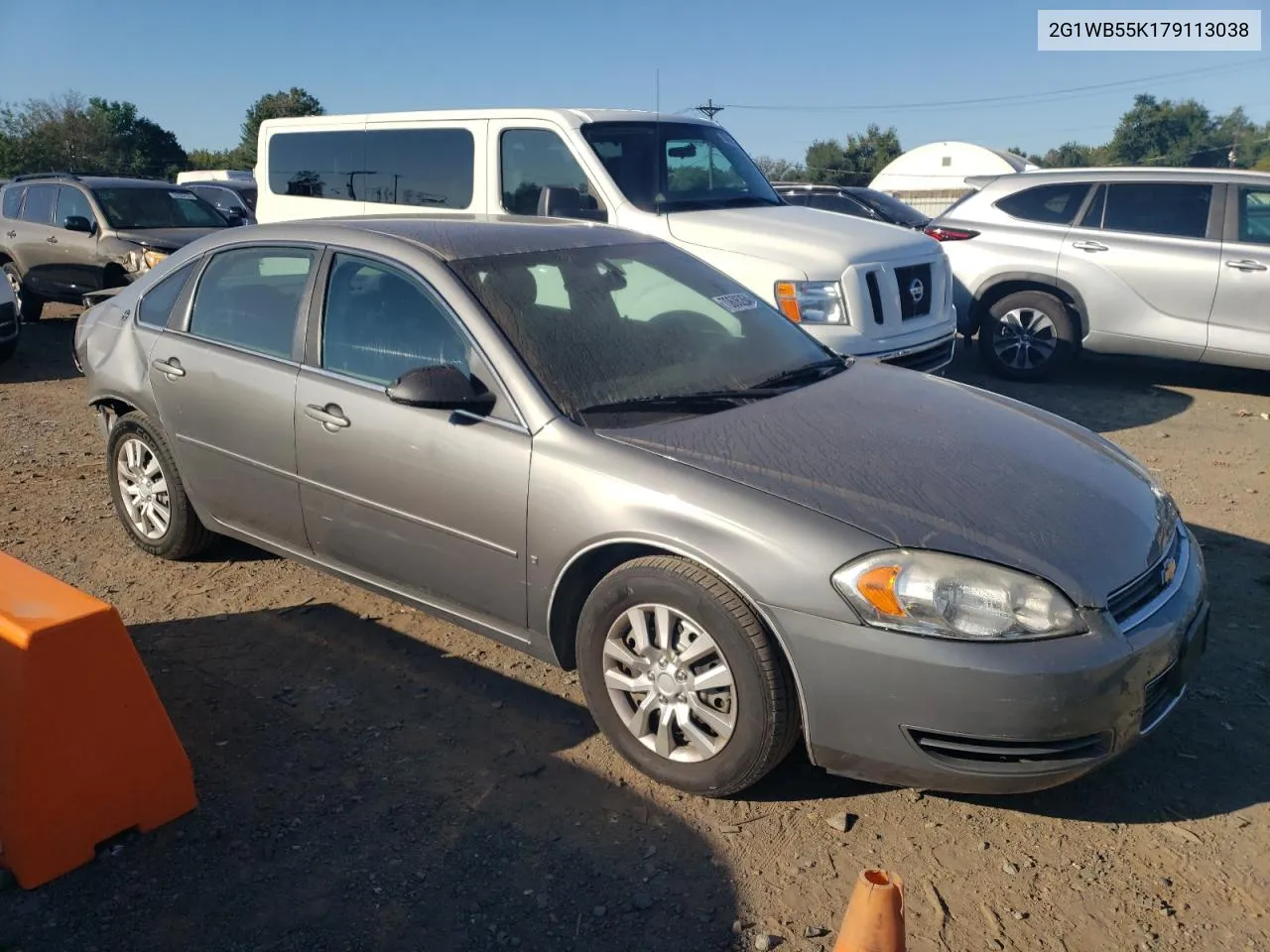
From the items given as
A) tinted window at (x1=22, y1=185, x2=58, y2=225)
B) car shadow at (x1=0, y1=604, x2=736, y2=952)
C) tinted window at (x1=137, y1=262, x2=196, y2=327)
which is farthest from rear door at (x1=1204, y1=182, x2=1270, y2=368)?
tinted window at (x1=22, y1=185, x2=58, y2=225)

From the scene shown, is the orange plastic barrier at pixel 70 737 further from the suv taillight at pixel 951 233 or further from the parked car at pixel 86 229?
the parked car at pixel 86 229

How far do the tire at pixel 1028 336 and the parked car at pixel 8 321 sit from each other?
9.10 metres

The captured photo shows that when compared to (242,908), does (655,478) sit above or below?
above

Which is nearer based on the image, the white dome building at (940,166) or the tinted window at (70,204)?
the tinted window at (70,204)

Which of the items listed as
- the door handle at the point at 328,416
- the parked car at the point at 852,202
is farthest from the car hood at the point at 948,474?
the parked car at the point at 852,202

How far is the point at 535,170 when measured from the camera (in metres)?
7.50

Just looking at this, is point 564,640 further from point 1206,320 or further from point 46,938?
point 1206,320

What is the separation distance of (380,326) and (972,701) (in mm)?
2431

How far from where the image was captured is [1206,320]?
823cm

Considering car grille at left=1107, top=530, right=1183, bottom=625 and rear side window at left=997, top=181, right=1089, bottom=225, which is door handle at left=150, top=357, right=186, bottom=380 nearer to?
car grille at left=1107, top=530, right=1183, bottom=625

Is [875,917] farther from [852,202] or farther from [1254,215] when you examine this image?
[852,202]

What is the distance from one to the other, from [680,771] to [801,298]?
4102mm

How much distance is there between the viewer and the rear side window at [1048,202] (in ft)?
29.5

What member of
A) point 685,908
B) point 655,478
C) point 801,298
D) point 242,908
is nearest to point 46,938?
point 242,908
